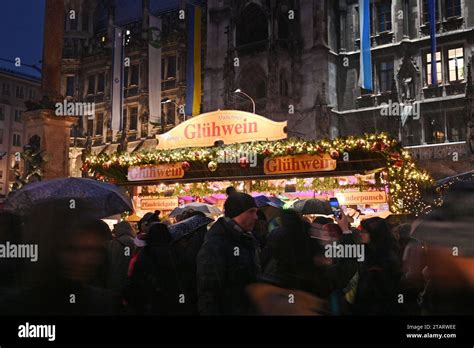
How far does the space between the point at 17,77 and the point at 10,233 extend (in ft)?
226

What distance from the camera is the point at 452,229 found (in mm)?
3889

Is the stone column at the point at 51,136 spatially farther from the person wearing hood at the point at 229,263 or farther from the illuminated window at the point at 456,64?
the illuminated window at the point at 456,64

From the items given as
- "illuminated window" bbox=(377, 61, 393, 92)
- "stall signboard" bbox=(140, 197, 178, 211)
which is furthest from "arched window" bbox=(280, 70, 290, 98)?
"stall signboard" bbox=(140, 197, 178, 211)

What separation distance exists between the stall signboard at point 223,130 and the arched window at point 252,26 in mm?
23744

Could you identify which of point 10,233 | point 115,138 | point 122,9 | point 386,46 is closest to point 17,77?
point 122,9

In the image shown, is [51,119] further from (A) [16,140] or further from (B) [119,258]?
(A) [16,140]

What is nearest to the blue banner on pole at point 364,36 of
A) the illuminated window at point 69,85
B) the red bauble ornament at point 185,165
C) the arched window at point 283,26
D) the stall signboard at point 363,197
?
the arched window at point 283,26

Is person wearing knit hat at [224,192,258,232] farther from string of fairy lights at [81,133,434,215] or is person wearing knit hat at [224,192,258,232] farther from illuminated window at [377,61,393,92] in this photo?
illuminated window at [377,61,393,92]

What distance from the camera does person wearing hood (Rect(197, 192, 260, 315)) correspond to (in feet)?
13.3

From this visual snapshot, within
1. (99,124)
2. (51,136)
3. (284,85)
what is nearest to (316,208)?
(51,136)

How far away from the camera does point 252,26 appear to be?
131 ft

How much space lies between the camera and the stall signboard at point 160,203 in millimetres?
17391

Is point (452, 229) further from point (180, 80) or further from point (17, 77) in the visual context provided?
point (17, 77)

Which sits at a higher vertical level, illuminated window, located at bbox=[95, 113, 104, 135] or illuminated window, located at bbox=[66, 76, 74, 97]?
illuminated window, located at bbox=[66, 76, 74, 97]
